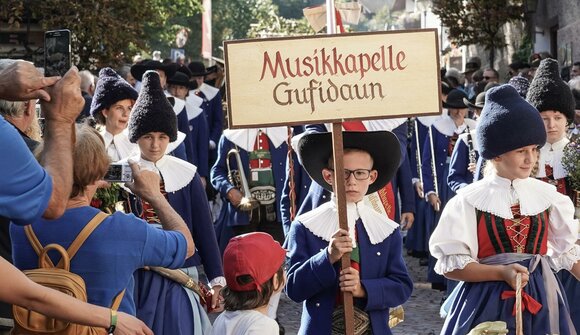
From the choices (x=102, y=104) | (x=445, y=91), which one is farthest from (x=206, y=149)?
(x=102, y=104)

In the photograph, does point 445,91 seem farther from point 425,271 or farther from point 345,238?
point 345,238

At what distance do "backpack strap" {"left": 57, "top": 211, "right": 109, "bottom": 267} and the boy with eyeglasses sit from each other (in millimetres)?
1307

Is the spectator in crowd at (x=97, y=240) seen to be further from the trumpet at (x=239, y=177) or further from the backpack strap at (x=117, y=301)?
the trumpet at (x=239, y=177)

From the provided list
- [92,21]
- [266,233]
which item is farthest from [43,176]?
[92,21]

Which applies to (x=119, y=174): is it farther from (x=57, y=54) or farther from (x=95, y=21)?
(x=95, y=21)

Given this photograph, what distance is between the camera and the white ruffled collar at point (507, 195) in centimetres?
618

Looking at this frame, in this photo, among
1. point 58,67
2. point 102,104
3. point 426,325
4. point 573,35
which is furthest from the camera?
point 573,35

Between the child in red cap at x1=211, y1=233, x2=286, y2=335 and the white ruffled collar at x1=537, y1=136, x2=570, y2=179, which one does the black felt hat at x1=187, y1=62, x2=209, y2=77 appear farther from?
the child in red cap at x1=211, y1=233, x2=286, y2=335

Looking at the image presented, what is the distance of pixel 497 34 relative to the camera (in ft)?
81.1

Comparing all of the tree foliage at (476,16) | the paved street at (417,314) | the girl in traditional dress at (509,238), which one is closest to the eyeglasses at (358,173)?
the girl in traditional dress at (509,238)

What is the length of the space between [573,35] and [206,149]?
8794 mm

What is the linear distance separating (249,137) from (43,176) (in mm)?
6523

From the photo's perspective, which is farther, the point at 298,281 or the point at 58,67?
the point at 298,281

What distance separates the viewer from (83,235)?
15.1 feet
